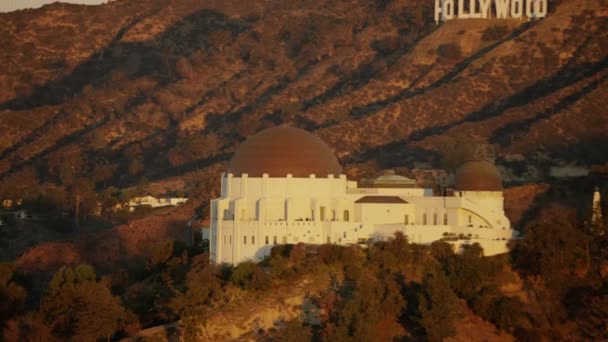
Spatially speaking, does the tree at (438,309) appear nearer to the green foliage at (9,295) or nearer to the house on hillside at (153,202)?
the green foliage at (9,295)

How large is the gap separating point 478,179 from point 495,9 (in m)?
76.8

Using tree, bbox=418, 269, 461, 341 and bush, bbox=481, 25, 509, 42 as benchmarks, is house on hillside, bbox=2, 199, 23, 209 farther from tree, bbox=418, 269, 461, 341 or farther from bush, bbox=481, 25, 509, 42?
tree, bbox=418, 269, 461, 341

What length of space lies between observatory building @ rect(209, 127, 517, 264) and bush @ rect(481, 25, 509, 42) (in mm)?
70035

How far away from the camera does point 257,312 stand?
7075 cm

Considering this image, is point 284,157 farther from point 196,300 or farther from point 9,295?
point 9,295

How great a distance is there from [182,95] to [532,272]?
325 feet

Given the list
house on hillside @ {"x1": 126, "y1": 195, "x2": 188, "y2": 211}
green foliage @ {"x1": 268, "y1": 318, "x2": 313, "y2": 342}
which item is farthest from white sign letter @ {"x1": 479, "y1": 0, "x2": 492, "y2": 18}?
green foliage @ {"x1": 268, "y1": 318, "x2": 313, "y2": 342}

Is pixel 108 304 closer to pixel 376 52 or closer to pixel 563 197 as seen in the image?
pixel 563 197

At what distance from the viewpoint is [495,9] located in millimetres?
151875

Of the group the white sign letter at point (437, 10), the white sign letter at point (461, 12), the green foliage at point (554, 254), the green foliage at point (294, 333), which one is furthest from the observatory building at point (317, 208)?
the white sign letter at point (437, 10)

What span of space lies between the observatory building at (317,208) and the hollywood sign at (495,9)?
237 ft

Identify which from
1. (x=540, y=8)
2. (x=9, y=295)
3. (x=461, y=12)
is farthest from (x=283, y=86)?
(x=9, y=295)

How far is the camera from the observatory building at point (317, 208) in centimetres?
7494

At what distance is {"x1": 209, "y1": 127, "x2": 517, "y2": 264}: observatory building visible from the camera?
2950 inches
